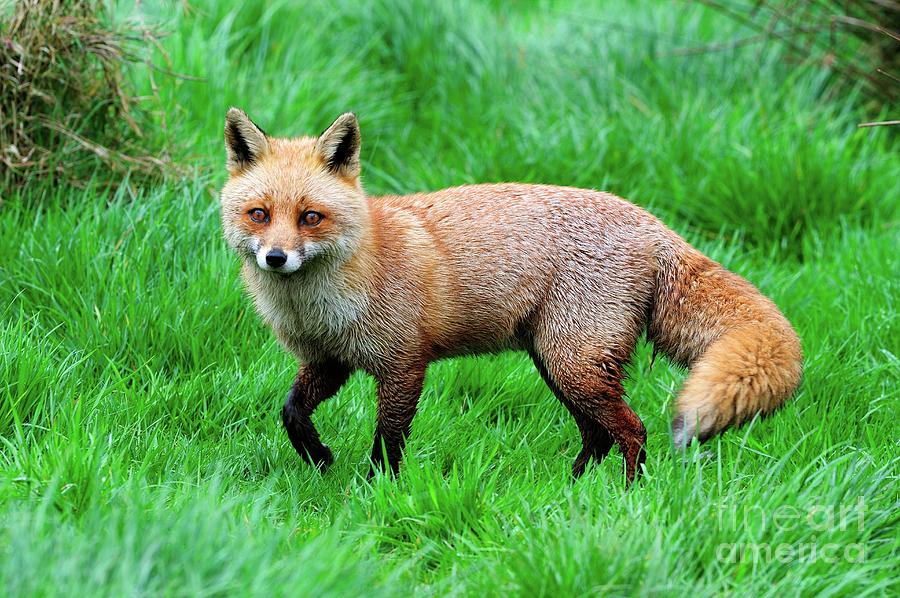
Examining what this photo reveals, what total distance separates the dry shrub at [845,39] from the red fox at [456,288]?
4.06 meters

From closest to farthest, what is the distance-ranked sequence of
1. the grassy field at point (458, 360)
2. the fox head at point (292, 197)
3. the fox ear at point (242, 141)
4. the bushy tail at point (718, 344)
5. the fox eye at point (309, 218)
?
1. the grassy field at point (458, 360)
2. the bushy tail at point (718, 344)
3. the fox head at point (292, 197)
4. the fox eye at point (309, 218)
5. the fox ear at point (242, 141)

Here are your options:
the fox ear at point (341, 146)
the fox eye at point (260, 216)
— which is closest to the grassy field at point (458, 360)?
the fox eye at point (260, 216)

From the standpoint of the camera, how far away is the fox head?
14.0 ft

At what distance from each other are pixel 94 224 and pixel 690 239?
13.1ft

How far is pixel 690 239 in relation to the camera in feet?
22.9

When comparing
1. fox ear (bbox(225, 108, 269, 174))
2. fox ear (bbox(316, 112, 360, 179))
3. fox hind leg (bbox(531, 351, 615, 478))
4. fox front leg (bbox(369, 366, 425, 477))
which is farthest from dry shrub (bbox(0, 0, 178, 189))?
fox hind leg (bbox(531, 351, 615, 478))

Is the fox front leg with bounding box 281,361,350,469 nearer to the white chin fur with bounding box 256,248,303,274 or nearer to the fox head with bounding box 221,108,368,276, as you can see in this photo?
the fox head with bounding box 221,108,368,276

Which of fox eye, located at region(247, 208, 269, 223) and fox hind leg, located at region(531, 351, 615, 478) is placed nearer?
fox eye, located at region(247, 208, 269, 223)

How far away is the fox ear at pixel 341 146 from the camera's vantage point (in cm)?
452

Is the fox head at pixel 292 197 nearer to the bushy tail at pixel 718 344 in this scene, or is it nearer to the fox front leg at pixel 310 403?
the fox front leg at pixel 310 403

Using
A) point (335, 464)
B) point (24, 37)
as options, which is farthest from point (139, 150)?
point (335, 464)

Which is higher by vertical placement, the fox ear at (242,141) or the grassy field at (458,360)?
the fox ear at (242,141)

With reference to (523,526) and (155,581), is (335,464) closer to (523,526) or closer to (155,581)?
(523,526)

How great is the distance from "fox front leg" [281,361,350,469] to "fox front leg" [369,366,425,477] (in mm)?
283
